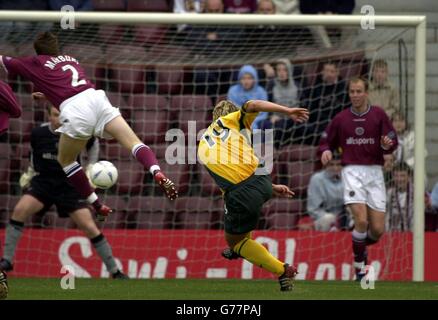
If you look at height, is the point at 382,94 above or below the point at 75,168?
above

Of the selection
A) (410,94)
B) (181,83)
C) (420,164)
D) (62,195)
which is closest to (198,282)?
(62,195)

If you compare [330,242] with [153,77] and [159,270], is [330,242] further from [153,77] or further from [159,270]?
[153,77]

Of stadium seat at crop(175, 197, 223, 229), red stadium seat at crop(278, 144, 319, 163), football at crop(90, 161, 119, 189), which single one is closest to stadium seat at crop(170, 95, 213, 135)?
stadium seat at crop(175, 197, 223, 229)

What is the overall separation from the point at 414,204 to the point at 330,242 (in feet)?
4.61

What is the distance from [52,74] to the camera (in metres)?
10.8

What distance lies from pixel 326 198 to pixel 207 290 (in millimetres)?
4408

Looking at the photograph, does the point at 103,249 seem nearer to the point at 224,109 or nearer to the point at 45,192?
the point at 45,192

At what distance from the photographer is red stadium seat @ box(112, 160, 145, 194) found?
49.7 ft

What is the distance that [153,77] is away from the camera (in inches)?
613

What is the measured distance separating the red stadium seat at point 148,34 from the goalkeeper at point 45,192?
254 centimetres

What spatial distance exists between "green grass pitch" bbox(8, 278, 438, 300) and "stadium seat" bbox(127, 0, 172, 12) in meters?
5.24

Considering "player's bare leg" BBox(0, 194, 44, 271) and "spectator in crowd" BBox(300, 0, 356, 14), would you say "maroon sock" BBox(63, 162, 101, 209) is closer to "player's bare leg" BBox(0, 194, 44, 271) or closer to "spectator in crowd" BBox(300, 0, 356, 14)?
"player's bare leg" BBox(0, 194, 44, 271)

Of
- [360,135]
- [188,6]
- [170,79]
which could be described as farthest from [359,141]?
[188,6]

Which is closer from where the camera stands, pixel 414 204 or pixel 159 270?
pixel 414 204
